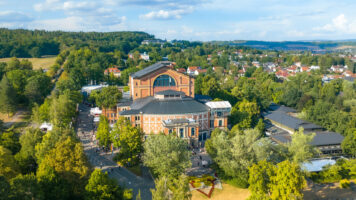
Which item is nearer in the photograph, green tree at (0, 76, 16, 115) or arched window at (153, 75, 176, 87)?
green tree at (0, 76, 16, 115)

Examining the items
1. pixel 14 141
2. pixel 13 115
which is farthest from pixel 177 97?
pixel 13 115

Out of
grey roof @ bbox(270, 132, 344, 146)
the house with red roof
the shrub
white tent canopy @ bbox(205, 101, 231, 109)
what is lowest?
the shrub

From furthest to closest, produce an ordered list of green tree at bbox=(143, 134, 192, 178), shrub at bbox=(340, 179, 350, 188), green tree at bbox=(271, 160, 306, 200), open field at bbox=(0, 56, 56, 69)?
open field at bbox=(0, 56, 56, 69), shrub at bbox=(340, 179, 350, 188), green tree at bbox=(143, 134, 192, 178), green tree at bbox=(271, 160, 306, 200)

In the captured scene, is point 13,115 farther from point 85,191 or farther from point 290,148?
point 290,148

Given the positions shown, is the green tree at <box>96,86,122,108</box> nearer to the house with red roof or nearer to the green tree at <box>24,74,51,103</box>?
the green tree at <box>24,74,51,103</box>

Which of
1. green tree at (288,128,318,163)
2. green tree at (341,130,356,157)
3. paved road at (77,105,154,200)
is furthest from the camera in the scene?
green tree at (341,130,356,157)

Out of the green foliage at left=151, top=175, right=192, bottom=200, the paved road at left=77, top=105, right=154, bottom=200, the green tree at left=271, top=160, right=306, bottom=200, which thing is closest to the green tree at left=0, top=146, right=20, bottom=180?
the paved road at left=77, top=105, right=154, bottom=200

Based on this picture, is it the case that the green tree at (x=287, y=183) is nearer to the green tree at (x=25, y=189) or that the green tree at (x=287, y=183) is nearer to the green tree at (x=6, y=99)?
the green tree at (x=25, y=189)

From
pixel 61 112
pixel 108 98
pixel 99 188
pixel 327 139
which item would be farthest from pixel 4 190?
pixel 327 139
